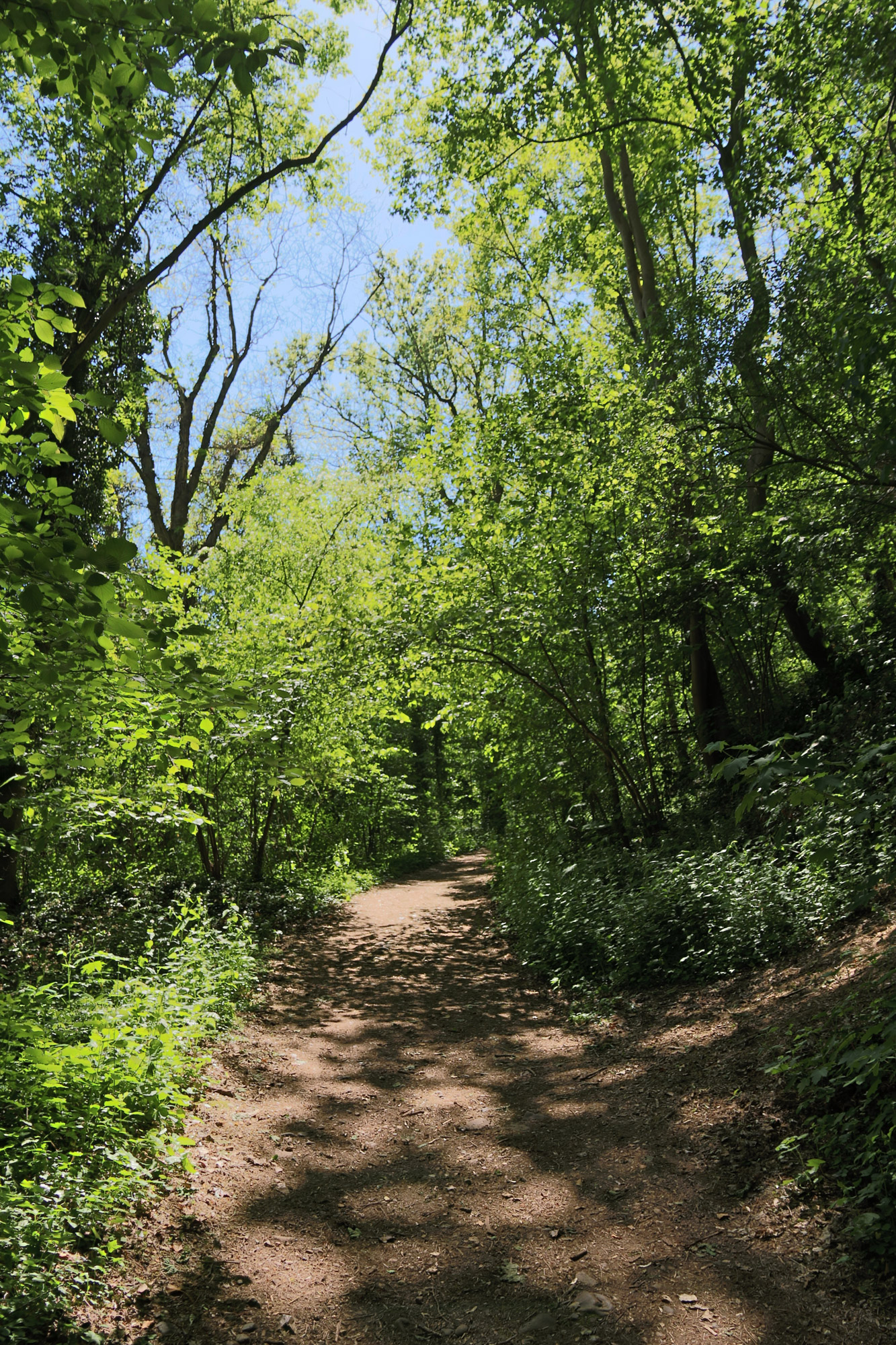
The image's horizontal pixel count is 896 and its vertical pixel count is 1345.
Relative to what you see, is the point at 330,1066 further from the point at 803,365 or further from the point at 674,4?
the point at 674,4

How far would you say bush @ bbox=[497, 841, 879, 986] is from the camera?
6.23 m

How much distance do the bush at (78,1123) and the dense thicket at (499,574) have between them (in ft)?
0.08

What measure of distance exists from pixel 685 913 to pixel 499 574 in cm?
449

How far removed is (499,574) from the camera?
960 centimetres

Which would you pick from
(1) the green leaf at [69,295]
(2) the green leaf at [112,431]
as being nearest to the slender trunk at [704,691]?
(1) the green leaf at [69,295]

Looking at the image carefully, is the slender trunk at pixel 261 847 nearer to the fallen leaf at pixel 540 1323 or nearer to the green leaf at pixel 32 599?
the fallen leaf at pixel 540 1323

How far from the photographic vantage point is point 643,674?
33.5ft

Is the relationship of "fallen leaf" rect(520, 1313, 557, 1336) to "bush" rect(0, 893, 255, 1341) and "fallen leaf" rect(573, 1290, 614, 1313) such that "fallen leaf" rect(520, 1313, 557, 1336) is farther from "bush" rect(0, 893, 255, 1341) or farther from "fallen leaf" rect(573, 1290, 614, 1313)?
"bush" rect(0, 893, 255, 1341)

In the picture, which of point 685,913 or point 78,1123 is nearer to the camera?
point 78,1123

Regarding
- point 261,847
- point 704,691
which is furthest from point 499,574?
point 261,847

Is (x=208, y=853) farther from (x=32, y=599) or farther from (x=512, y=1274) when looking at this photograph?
(x=32, y=599)

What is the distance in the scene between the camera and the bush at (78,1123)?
278 centimetres

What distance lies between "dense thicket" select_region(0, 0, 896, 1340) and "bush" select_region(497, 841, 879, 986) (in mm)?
44

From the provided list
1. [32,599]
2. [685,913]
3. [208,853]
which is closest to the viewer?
[32,599]
